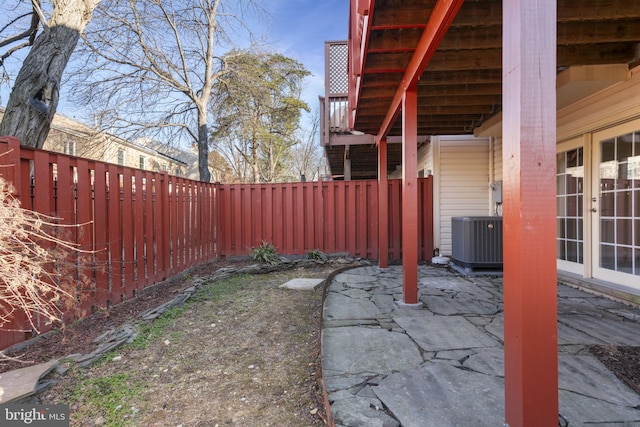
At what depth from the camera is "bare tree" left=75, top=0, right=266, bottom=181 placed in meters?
7.56

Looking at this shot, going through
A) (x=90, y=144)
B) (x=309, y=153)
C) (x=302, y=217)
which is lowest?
(x=302, y=217)

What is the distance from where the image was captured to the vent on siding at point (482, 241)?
4680mm

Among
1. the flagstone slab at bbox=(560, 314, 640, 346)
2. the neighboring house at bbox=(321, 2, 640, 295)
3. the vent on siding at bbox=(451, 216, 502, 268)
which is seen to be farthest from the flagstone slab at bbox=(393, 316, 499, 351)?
the vent on siding at bbox=(451, 216, 502, 268)

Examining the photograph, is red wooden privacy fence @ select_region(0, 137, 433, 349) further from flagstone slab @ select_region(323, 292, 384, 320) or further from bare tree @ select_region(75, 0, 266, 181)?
bare tree @ select_region(75, 0, 266, 181)

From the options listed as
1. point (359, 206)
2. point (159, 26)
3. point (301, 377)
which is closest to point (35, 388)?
point (301, 377)

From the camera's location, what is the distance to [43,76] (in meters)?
3.47

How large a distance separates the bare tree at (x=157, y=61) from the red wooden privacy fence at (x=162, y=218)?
3.29 m

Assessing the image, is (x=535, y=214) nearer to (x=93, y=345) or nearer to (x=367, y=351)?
(x=367, y=351)

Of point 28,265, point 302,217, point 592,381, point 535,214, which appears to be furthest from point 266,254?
point 535,214

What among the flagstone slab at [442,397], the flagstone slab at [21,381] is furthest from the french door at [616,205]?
the flagstone slab at [21,381]

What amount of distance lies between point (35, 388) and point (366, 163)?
1018cm

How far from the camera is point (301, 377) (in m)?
2.17

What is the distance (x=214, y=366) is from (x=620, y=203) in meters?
4.43

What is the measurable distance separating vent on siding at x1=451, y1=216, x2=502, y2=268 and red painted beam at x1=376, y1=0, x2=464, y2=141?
7.71ft
